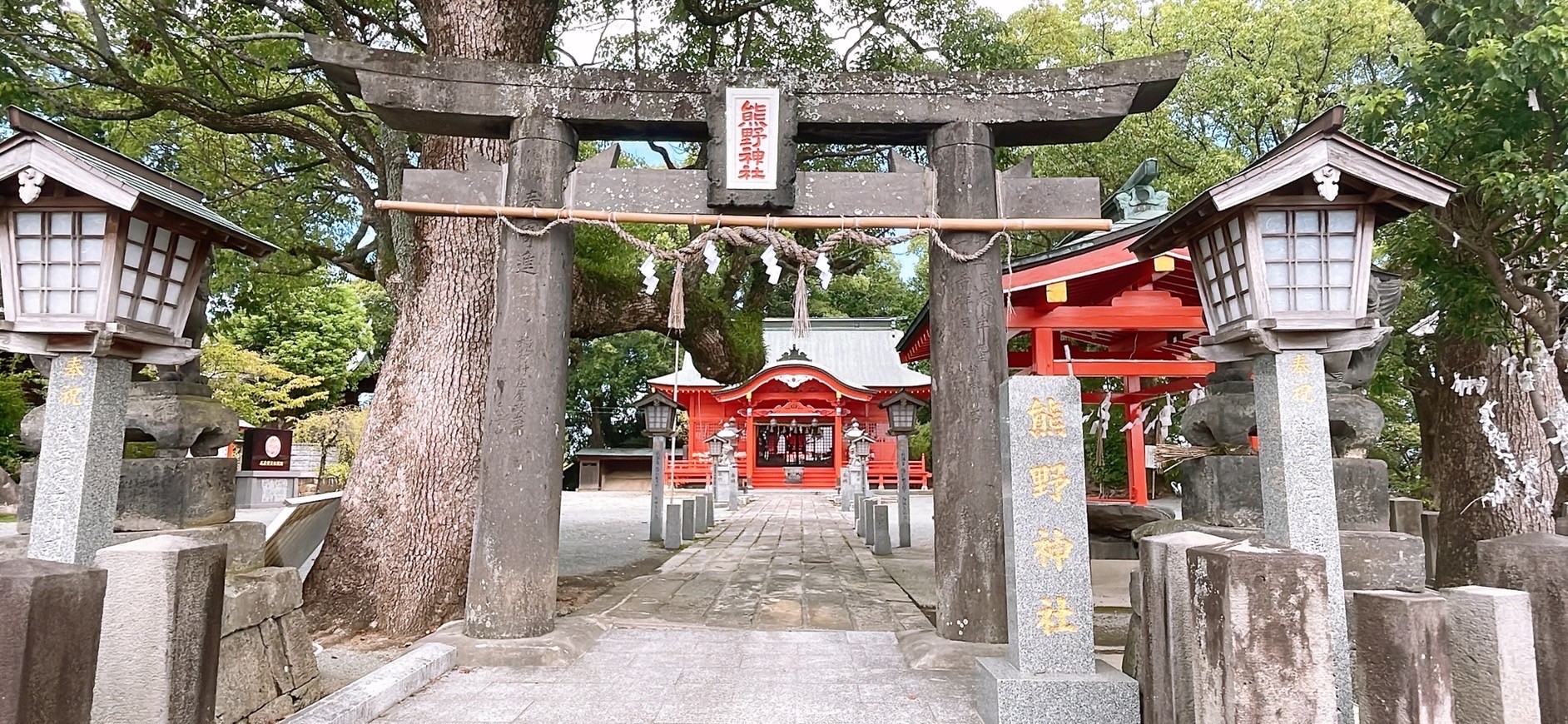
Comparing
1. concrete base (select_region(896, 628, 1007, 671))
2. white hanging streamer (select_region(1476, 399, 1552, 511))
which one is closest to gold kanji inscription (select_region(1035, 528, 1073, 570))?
concrete base (select_region(896, 628, 1007, 671))

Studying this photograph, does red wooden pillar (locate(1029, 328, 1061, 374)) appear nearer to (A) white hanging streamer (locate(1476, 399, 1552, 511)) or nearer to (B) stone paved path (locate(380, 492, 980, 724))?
(B) stone paved path (locate(380, 492, 980, 724))

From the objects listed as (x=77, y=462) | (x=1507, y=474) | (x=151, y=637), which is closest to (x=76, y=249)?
(x=77, y=462)

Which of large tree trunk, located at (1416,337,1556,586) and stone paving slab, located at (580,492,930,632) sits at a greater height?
large tree trunk, located at (1416,337,1556,586)

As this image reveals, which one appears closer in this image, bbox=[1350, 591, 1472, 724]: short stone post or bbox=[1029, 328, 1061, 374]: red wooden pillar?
bbox=[1350, 591, 1472, 724]: short stone post

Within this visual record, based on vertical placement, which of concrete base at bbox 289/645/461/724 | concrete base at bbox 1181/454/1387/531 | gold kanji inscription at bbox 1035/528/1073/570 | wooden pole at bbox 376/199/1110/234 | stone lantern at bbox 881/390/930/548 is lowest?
concrete base at bbox 289/645/461/724

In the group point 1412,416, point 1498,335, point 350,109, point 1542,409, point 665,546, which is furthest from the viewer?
point 1412,416

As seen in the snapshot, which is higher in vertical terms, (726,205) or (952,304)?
(726,205)

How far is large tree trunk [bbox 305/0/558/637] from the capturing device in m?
5.85

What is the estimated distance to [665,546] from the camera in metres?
10.7

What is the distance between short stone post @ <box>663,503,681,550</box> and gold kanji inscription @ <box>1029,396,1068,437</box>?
309 inches

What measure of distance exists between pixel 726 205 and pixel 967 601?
8.95ft

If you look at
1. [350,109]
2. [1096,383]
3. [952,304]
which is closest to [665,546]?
[350,109]

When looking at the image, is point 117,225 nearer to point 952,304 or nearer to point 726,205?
point 726,205

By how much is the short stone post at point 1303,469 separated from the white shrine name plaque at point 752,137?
2.87 m
